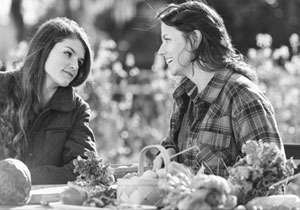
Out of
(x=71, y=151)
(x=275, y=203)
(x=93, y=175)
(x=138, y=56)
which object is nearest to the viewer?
(x=275, y=203)

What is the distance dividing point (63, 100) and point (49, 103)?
8 cm

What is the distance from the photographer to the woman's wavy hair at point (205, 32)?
10.3ft

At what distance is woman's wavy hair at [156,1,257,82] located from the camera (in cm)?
313

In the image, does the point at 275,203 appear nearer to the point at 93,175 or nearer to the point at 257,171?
the point at 257,171

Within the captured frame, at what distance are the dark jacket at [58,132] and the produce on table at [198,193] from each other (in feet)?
4.84

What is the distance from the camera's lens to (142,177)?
2443 millimetres

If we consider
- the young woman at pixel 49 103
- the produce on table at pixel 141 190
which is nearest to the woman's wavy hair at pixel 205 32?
the young woman at pixel 49 103

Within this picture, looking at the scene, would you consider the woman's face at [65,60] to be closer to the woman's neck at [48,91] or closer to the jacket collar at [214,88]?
the woman's neck at [48,91]

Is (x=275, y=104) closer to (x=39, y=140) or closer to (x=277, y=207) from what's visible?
(x=39, y=140)

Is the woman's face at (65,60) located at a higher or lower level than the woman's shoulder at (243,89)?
higher

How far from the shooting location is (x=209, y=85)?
3148mm

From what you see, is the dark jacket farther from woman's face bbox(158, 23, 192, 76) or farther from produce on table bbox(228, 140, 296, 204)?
produce on table bbox(228, 140, 296, 204)

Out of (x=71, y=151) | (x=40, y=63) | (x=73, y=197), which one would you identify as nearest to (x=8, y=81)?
(x=40, y=63)

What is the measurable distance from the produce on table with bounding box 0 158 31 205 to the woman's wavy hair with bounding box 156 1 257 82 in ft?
3.25
